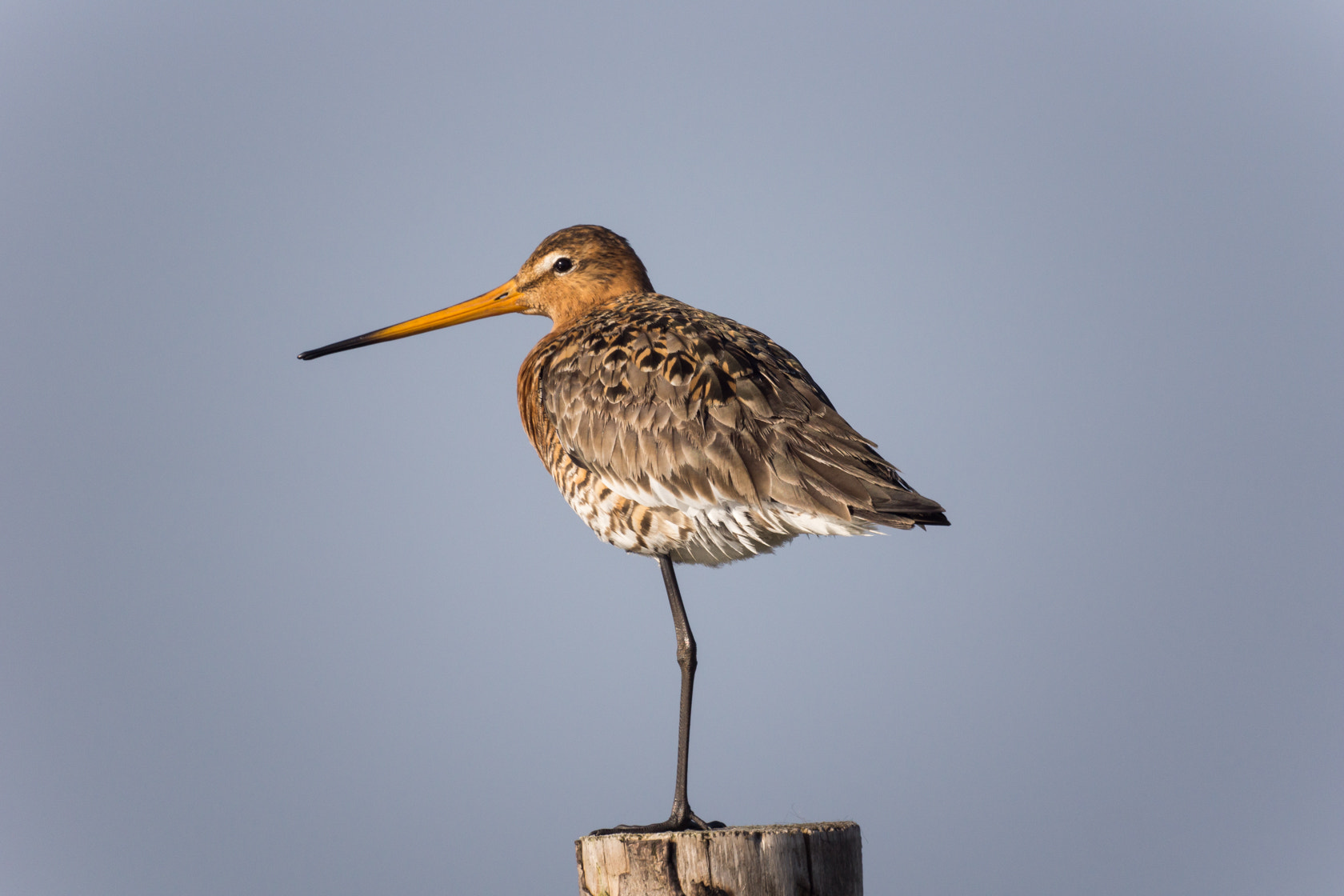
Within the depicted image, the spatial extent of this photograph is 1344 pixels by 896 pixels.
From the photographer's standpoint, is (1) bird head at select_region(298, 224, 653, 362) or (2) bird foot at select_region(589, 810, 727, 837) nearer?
(2) bird foot at select_region(589, 810, 727, 837)

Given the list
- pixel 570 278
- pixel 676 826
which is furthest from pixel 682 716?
pixel 570 278

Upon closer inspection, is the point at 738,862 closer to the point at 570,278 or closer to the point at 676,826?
the point at 676,826

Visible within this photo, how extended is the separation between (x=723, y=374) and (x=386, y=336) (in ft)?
9.83

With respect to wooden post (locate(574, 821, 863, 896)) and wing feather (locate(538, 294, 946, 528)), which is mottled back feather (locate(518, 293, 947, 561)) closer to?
wing feather (locate(538, 294, 946, 528))

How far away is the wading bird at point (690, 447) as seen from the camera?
5230 millimetres

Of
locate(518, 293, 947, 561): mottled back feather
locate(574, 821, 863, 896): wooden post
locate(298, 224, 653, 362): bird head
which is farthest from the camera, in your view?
locate(298, 224, 653, 362): bird head

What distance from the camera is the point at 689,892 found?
4.42 meters

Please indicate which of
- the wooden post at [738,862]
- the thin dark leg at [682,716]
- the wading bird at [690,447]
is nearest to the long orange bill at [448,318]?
the wading bird at [690,447]

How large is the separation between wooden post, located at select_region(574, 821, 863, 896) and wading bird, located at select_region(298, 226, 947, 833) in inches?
35.8

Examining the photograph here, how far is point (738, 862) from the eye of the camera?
4.38m

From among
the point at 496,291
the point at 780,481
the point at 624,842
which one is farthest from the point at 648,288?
the point at 624,842

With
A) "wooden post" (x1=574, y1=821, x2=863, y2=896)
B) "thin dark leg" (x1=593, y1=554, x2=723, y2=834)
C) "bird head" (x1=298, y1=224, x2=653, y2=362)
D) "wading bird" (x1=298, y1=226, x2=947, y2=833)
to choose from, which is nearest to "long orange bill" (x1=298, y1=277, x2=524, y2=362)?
"bird head" (x1=298, y1=224, x2=653, y2=362)

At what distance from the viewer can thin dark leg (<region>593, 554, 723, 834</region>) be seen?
18.1 ft

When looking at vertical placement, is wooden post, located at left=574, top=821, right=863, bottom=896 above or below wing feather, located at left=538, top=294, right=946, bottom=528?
below
